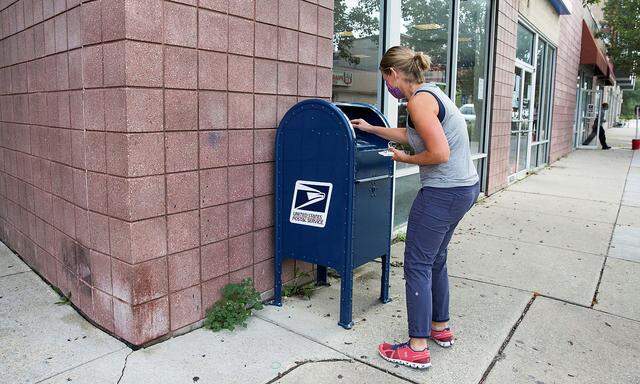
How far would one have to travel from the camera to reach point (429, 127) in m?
2.54

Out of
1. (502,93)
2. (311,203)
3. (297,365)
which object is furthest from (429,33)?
(297,365)

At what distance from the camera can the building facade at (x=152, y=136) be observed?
8.81 ft

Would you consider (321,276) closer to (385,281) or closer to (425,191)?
(385,281)

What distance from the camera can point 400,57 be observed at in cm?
270

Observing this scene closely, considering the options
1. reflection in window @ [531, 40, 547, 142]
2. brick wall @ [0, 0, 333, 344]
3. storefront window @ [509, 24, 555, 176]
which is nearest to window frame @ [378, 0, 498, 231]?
brick wall @ [0, 0, 333, 344]

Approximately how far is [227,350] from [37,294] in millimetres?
1584

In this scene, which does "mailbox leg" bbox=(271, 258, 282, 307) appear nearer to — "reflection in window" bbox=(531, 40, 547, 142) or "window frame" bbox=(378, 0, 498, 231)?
"window frame" bbox=(378, 0, 498, 231)

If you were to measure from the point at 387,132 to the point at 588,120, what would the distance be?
1964 centimetres

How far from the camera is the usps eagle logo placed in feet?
10.3

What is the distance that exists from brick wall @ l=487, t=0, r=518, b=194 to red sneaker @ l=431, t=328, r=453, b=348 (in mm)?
5198

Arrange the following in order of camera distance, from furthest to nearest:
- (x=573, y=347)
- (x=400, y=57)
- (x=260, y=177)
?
1. (x=260, y=177)
2. (x=573, y=347)
3. (x=400, y=57)

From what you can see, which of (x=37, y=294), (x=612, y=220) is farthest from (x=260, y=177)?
(x=612, y=220)

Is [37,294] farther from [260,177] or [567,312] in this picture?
[567,312]

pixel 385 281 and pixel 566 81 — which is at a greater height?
pixel 566 81
